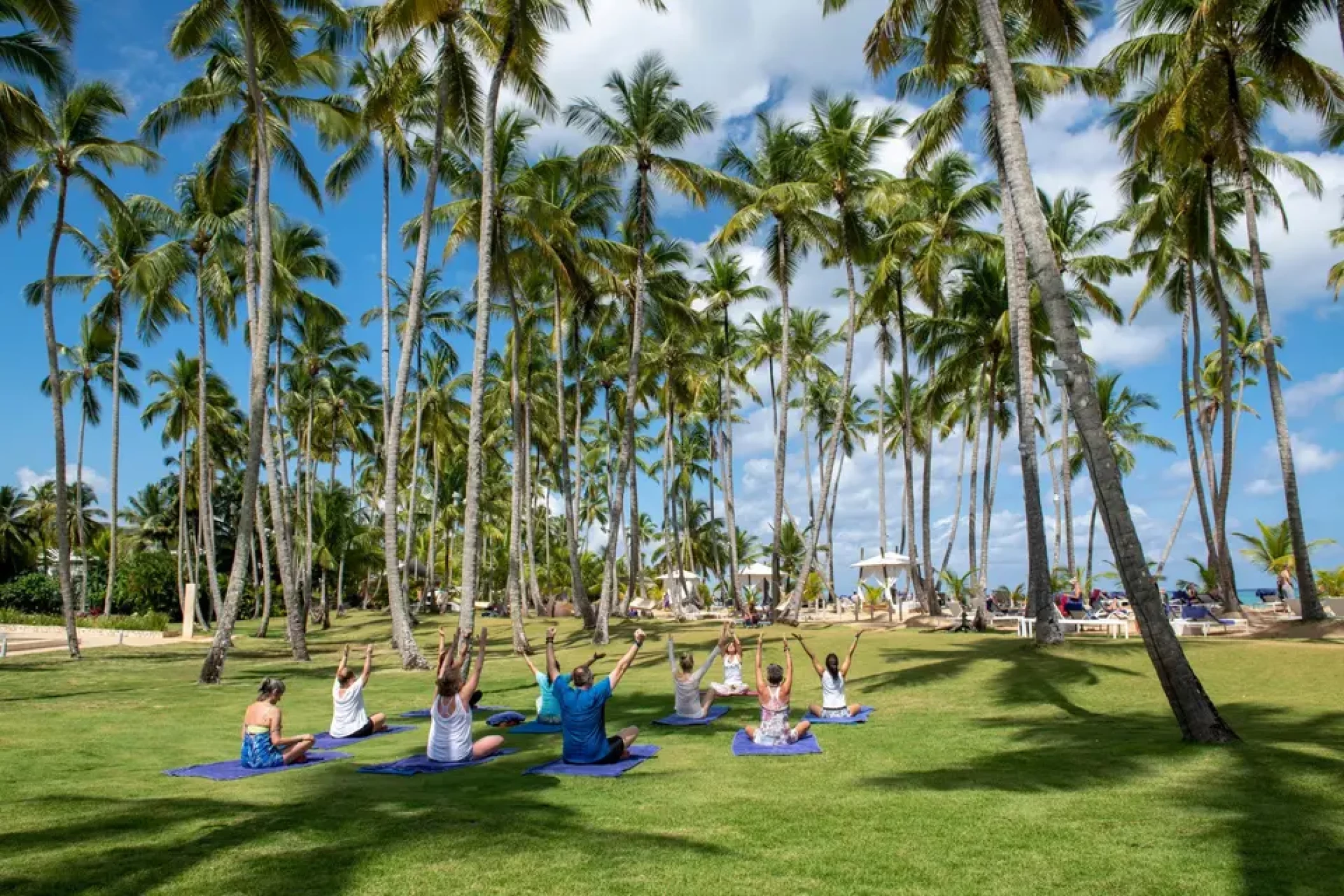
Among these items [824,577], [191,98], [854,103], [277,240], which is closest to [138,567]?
[277,240]

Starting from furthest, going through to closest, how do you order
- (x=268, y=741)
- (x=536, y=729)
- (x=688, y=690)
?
(x=688, y=690), (x=536, y=729), (x=268, y=741)

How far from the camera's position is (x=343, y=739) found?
36.3 feet

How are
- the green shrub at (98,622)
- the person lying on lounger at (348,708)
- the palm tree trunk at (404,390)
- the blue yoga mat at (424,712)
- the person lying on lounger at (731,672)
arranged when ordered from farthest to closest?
the green shrub at (98,622) → the palm tree trunk at (404,390) → the person lying on lounger at (731,672) → the blue yoga mat at (424,712) → the person lying on lounger at (348,708)

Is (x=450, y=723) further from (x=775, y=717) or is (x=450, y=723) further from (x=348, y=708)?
(x=775, y=717)

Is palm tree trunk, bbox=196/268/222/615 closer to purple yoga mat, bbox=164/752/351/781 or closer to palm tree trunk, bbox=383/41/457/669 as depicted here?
palm tree trunk, bbox=383/41/457/669

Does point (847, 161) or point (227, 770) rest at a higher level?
point (847, 161)

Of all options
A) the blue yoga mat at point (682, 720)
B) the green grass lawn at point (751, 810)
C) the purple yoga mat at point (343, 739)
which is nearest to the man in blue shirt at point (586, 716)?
the green grass lawn at point (751, 810)

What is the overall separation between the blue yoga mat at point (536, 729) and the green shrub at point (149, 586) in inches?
1629

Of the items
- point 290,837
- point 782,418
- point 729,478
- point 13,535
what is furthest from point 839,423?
point 13,535

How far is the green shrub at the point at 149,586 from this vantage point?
151 feet

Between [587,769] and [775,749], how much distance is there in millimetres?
2247

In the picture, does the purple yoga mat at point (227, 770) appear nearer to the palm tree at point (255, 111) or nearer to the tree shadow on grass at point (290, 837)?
the tree shadow on grass at point (290, 837)

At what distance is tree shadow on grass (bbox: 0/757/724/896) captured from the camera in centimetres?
520

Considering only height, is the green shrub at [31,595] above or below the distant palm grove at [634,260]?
below
